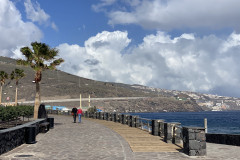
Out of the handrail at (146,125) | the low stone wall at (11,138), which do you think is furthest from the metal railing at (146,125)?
the low stone wall at (11,138)

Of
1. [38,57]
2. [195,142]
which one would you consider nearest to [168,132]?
[195,142]

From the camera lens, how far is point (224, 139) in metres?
19.0

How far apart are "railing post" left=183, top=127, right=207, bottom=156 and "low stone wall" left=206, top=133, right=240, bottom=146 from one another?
539 centimetres

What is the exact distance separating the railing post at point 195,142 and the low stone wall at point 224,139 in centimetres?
539

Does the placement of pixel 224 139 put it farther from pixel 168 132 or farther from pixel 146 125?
pixel 146 125

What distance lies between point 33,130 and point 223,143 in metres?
11.6

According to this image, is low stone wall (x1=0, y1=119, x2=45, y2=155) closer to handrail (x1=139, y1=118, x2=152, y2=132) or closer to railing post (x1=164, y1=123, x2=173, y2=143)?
railing post (x1=164, y1=123, x2=173, y2=143)

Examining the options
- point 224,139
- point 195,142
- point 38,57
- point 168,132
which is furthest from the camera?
point 38,57

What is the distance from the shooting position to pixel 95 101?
195 meters

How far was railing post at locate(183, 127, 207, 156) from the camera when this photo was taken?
1223cm

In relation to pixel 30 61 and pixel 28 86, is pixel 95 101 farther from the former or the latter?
pixel 30 61

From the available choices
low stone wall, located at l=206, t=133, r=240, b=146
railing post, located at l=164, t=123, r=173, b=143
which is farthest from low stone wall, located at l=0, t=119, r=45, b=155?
low stone wall, located at l=206, t=133, r=240, b=146

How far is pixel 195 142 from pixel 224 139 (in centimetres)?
756

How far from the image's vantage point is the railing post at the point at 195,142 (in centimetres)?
1223
